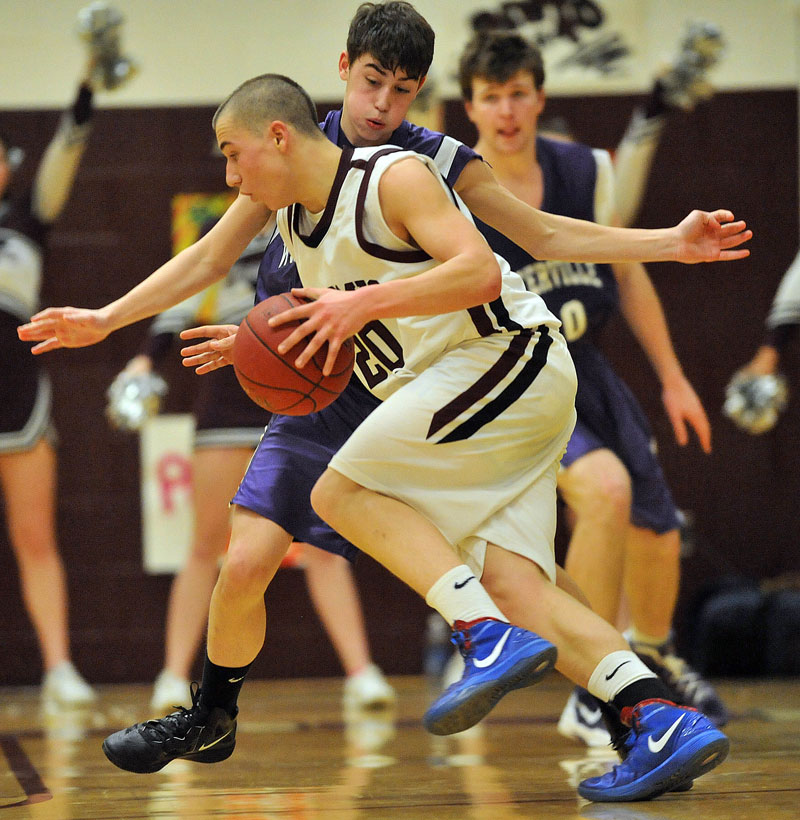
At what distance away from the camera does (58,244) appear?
616 cm

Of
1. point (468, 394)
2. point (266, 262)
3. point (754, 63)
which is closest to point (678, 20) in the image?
point (754, 63)

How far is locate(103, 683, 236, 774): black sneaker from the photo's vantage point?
2.87 m

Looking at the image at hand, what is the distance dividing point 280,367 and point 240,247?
0.59m

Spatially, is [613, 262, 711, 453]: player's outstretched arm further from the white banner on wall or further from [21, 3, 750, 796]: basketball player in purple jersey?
the white banner on wall

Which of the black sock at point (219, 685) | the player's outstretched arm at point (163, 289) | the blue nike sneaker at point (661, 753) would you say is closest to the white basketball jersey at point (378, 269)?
the player's outstretched arm at point (163, 289)

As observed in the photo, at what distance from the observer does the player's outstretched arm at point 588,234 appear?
2846 mm

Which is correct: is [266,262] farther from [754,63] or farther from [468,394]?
[754,63]

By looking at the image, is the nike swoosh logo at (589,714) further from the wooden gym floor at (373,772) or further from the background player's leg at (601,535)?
the background player's leg at (601,535)

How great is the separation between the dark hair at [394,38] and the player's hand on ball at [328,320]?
0.65 meters

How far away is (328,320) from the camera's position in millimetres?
2389

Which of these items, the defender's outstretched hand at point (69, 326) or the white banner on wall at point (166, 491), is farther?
the white banner on wall at point (166, 491)

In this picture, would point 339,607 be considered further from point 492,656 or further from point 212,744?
point 492,656

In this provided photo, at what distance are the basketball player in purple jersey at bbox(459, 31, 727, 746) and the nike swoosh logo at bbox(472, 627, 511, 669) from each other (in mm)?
1408

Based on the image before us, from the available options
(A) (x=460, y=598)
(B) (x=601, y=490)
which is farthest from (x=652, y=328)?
(A) (x=460, y=598)
